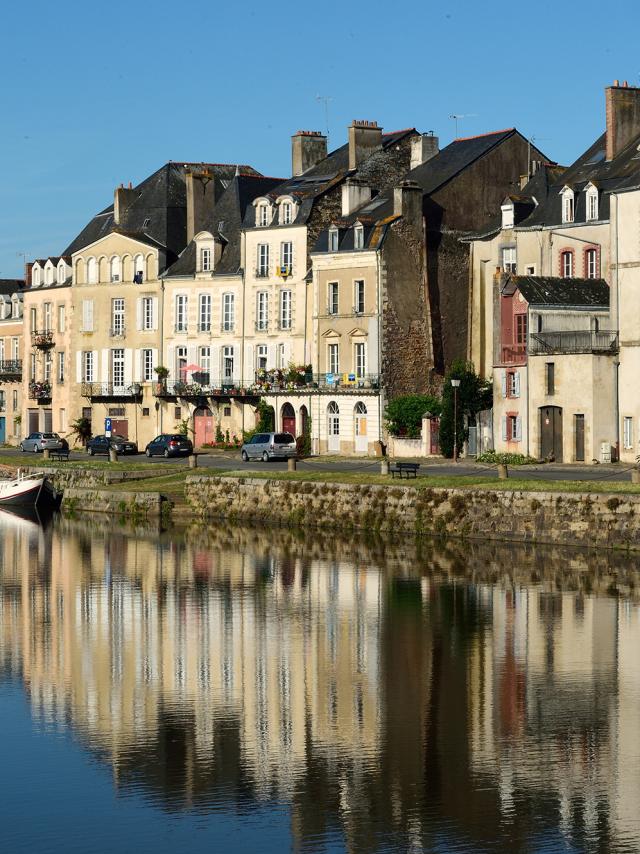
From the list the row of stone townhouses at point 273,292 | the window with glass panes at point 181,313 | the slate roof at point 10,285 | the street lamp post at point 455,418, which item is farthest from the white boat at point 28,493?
the slate roof at point 10,285

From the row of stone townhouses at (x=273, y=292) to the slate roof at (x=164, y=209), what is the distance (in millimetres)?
110

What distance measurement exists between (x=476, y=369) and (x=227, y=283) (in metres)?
17.2

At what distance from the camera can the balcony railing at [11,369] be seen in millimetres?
98625

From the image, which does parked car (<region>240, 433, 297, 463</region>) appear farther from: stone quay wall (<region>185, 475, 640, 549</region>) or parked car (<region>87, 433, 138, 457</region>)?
stone quay wall (<region>185, 475, 640, 549</region>)

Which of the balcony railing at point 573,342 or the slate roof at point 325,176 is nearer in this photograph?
the balcony railing at point 573,342

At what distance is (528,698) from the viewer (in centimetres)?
2577

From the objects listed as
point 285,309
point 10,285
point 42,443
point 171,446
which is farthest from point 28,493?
point 10,285

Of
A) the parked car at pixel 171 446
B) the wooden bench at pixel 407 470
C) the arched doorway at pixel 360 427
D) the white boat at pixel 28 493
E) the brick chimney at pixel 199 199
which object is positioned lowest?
the white boat at pixel 28 493

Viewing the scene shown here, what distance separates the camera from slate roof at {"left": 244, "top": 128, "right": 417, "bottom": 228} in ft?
256

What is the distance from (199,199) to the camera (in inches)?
3428

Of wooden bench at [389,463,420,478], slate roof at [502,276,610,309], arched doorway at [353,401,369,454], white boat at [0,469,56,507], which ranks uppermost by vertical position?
slate roof at [502,276,610,309]

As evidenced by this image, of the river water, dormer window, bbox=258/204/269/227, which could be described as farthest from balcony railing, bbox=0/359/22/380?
the river water

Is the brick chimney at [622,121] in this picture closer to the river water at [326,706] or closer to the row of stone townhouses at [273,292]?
the row of stone townhouses at [273,292]

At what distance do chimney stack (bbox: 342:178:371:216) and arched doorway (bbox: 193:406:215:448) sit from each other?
43.7ft
